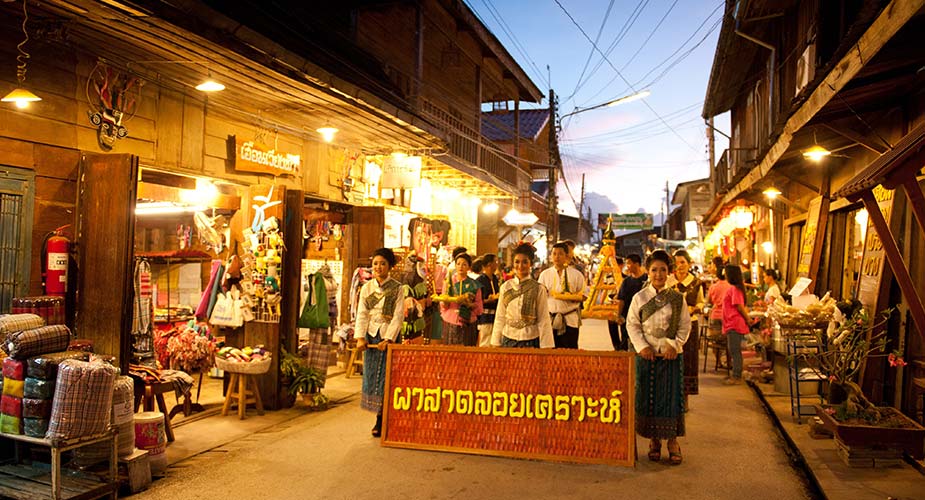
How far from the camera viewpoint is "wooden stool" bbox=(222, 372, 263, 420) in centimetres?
799

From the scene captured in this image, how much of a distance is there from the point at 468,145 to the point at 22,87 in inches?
507

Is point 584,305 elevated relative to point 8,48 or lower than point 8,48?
lower

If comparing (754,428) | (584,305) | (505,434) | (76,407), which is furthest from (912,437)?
(76,407)

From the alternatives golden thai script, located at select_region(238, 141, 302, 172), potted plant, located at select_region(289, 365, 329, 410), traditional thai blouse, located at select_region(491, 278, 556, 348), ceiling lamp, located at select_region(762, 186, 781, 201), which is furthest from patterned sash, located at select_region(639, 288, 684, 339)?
ceiling lamp, located at select_region(762, 186, 781, 201)

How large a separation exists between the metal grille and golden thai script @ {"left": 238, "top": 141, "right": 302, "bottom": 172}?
3306 mm

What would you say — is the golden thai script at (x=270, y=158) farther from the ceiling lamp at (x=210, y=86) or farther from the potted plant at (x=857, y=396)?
the potted plant at (x=857, y=396)

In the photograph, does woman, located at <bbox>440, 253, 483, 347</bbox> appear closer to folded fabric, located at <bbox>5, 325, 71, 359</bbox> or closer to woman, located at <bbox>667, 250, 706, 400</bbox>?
woman, located at <bbox>667, 250, 706, 400</bbox>

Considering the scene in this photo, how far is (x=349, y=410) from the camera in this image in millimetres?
8758

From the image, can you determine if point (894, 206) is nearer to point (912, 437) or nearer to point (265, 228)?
point (912, 437)

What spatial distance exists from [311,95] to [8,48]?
3.23 metres

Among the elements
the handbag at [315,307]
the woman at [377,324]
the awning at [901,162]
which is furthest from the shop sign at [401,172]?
the awning at [901,162]

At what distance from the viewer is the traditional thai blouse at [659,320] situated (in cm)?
638

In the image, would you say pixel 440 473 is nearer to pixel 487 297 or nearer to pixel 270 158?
pixel 487 297

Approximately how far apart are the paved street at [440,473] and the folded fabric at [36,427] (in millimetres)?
944
